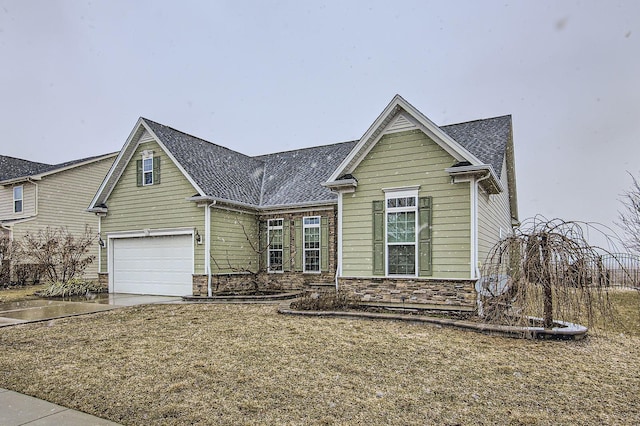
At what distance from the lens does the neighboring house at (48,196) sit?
21.0 m

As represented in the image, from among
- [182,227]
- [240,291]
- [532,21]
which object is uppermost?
[532,21]

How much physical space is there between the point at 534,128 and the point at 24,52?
82.9 feet

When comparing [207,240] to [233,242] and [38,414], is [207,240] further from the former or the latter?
[38,414]

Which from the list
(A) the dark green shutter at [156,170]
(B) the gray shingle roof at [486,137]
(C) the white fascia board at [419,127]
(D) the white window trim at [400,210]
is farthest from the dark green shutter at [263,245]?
(B) the gray shingle roof at [486,137]

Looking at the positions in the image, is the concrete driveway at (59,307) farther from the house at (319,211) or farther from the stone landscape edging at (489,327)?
the stone landscape edging at (489,327)

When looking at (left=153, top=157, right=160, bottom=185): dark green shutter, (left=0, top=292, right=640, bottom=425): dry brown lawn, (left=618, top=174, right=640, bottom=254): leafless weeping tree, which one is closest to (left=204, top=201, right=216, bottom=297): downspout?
(left=153, top=157, right=160, bottom=185): dark green shutter

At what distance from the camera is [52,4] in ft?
54.3

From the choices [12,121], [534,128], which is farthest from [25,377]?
[12,121]

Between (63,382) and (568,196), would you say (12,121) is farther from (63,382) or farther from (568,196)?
(568,196)

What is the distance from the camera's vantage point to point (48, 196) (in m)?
21.7

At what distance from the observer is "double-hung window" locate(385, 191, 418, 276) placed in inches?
425

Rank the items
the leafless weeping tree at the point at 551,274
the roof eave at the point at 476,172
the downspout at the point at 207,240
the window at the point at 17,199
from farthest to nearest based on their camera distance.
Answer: the window at the point at 17,199, the downspout at the point at 207,240, the roof eave at the point at 476,172, the leafless weeping tree at the point at 551,274

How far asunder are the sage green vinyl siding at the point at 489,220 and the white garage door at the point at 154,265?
9.23 m

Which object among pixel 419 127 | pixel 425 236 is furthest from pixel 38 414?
pixel 419 127
